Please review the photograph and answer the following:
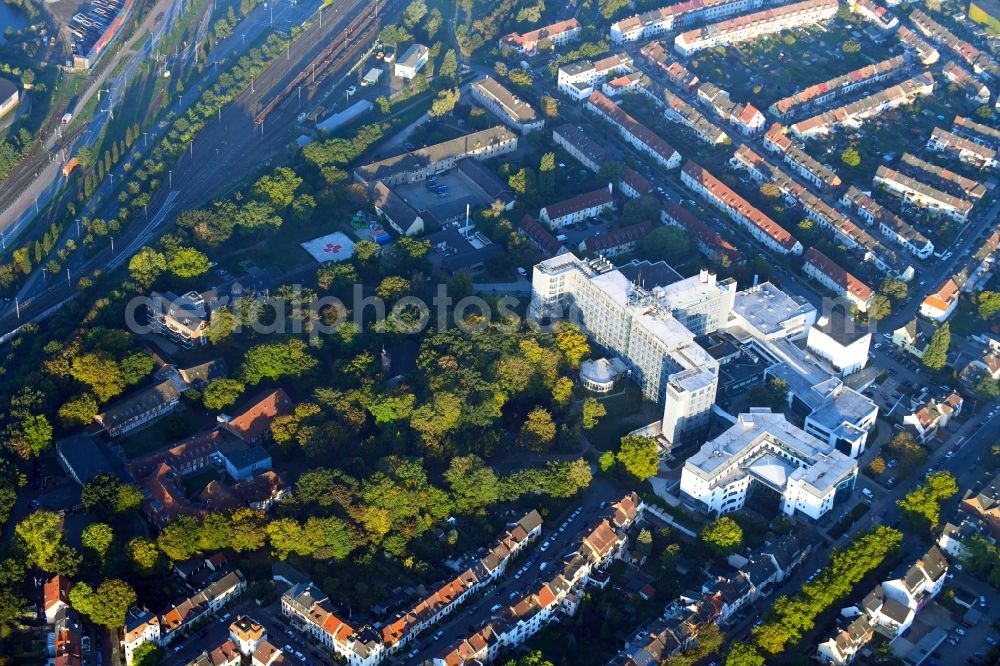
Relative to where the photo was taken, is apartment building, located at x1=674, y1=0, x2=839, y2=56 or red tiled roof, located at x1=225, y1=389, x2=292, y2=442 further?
apartment building, located at x1=674, y1=0, x2=839, y2=56

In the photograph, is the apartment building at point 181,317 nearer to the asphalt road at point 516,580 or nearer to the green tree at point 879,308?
the asphalt road at point 516,580

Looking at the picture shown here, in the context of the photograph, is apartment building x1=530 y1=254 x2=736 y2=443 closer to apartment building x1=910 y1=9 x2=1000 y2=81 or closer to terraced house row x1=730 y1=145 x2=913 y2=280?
terraced house row x1=730 y1=145 x2=913 y2=280

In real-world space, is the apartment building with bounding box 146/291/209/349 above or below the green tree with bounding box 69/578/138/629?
below

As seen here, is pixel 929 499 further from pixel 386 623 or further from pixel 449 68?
pixel 449 68

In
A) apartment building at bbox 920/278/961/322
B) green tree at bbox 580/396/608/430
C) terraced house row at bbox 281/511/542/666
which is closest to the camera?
terraced house row at bbox 281/511/542/666

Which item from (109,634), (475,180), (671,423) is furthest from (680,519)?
(475,180)

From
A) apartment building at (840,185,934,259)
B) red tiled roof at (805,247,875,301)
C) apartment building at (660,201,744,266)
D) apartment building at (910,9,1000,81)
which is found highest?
apartment building at (660,201,744,266)

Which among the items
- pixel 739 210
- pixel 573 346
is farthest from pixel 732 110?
pixel 573 346

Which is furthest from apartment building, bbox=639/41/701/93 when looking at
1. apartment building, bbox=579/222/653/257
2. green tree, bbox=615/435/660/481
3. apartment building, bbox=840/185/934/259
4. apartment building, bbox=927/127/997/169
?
green tree, bbox=615/435/660/481
